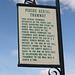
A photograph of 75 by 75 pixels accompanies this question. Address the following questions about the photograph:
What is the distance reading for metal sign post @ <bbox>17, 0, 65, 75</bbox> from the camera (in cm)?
805

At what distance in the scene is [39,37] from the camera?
325 inches

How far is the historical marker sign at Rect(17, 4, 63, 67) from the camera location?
804 cm

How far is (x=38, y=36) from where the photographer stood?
325 inches

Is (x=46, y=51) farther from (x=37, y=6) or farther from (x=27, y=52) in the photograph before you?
(x=37, y=6)

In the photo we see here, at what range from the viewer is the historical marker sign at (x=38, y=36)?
8.04m

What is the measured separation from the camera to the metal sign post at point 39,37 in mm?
8047

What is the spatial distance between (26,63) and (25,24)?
1314 mm

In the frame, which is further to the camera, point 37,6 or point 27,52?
point 37,6

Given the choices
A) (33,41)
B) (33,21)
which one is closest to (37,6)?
(33,21)

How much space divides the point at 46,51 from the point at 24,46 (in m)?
0.73

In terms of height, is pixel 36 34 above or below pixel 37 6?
below

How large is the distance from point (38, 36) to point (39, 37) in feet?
0.15

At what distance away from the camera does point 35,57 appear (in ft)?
26.4

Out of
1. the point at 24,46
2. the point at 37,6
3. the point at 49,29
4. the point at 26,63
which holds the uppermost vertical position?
the point at 37,6
